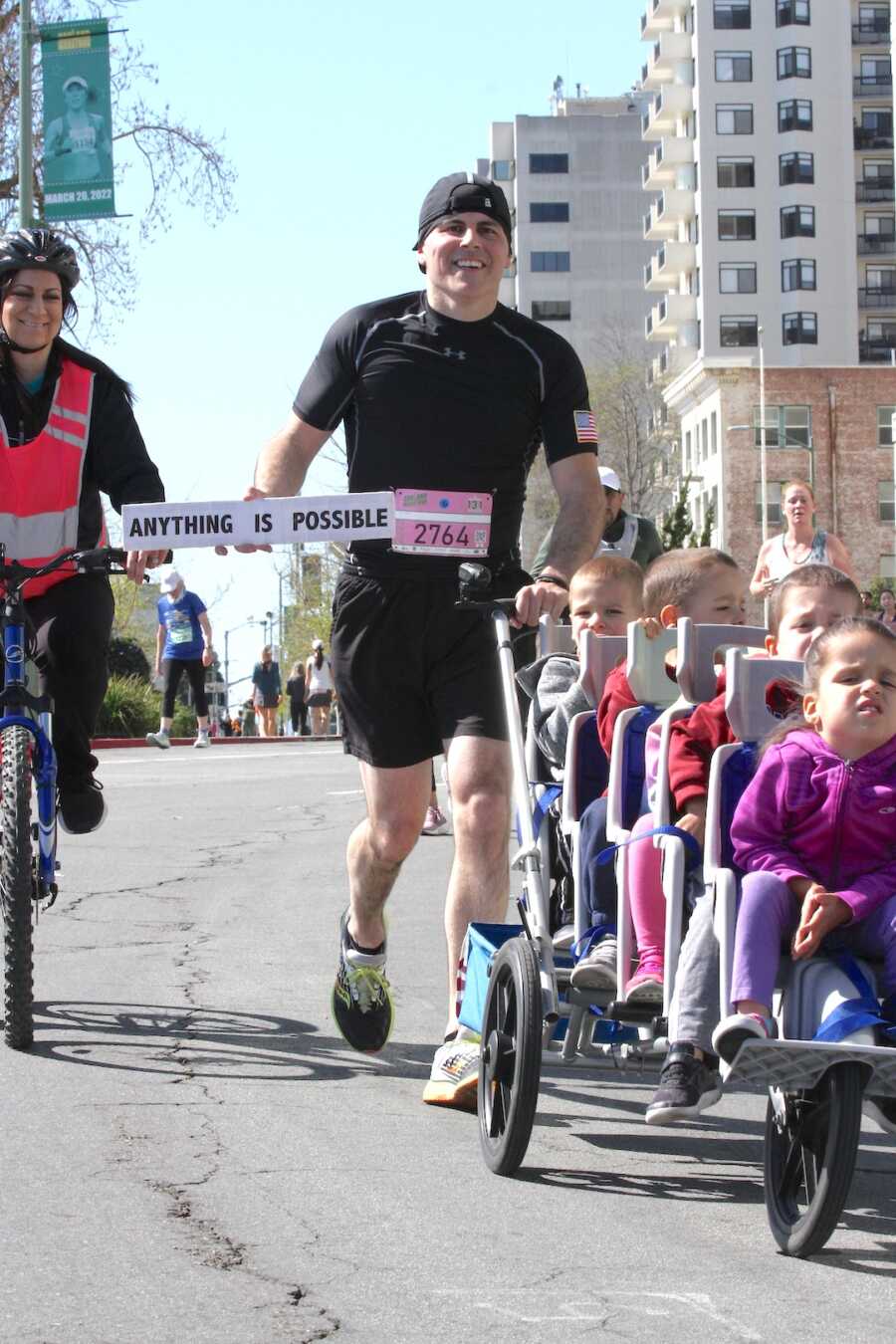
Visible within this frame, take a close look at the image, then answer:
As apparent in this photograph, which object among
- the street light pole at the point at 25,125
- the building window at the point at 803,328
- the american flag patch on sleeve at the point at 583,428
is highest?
the building window at the point at 803,328

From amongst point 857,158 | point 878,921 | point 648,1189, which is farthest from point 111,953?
point 857,158

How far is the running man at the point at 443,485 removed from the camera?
21.2 ft

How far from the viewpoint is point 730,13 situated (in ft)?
341

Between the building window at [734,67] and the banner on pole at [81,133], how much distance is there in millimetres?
84696

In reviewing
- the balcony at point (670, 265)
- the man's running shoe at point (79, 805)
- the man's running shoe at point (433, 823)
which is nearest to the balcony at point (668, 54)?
the balcony at point (670, 265)

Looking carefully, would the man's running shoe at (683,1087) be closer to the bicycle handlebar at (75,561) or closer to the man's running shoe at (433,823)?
the bicycle handlebar at (75,561)

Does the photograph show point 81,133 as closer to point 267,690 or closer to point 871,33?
point 267,690

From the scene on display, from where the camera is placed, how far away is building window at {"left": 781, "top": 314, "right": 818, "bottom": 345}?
10144 centimetres

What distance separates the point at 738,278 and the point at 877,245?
6243mm

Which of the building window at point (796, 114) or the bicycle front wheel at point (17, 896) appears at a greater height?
the building window at point (796, 114)

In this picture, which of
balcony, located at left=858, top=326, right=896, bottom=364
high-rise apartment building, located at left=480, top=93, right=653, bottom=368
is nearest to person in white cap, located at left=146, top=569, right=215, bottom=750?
balcony, located at left=858, top=326, right=896, bottom=364

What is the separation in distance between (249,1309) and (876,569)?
Answer: 9322 centimetres

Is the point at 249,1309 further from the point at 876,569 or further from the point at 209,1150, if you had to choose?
the point at 876,569

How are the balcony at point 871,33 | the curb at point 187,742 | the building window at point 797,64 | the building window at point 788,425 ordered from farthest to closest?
1. the balcony at point 871,33
2. the building window at point 797,64
3. the building window at point 788,425
4. the curb at point 187,742
